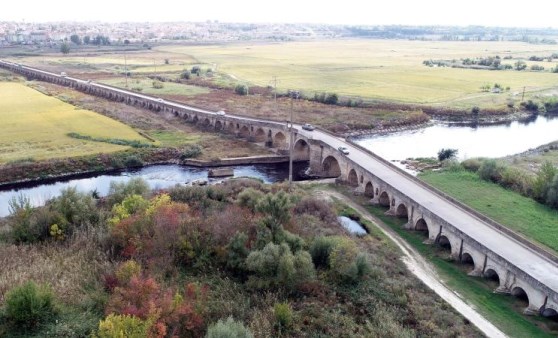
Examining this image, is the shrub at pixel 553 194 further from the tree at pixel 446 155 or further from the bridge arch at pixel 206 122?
the bridge arch at pixel 206 122

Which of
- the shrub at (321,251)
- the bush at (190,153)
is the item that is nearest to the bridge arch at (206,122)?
the bush at (190,153)

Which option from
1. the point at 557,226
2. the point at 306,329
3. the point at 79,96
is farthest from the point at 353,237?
the point at 79,96

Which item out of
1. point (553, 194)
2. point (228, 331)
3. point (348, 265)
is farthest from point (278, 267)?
point (553, 194)

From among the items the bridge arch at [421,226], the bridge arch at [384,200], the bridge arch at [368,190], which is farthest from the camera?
the bridge arch at [368,190]

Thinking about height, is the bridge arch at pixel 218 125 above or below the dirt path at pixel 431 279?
above

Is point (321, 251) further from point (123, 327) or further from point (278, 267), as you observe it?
point (123, 327)

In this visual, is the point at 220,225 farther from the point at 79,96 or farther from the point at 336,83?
the point at 336,83

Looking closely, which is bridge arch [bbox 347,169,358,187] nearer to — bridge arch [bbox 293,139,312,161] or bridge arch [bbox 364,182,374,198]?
bridge arch [bbox 364,182,374,198]
